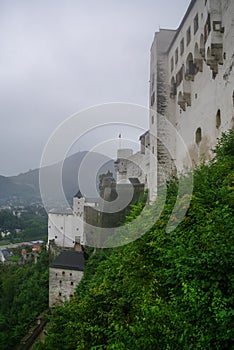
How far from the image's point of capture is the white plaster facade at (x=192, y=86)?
13867 mm

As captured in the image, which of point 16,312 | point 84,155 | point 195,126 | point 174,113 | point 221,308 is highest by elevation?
point 174,113

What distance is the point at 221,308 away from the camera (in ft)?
15.0

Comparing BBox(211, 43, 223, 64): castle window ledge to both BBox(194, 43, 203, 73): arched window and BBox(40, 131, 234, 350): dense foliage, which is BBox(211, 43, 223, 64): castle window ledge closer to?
BBox(194, 43, 203, 73): arched window

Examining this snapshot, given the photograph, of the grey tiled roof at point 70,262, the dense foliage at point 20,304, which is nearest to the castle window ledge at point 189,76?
the grey tiled roof at point 70,262

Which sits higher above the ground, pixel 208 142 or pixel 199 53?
pixel 199 53

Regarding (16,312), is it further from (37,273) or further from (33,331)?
(33,331)

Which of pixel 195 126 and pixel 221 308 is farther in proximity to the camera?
pixel 195 126

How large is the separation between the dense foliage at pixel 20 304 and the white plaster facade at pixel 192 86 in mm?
14350

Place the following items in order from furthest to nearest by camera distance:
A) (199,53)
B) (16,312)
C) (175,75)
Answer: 1. (16,312)
2. (175,75)
3. (199,53)

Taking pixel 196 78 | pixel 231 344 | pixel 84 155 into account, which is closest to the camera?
pixel 231 344

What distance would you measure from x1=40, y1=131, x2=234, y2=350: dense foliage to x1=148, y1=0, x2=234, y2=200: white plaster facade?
4707 mm

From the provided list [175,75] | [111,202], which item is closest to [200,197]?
[175,75]

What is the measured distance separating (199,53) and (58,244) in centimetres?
3223

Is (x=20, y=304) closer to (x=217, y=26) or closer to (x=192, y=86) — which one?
(x=192, y=86)
